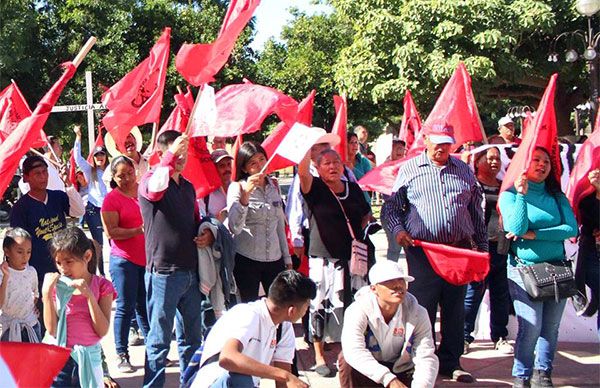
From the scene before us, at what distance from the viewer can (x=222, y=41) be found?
17.2 feet

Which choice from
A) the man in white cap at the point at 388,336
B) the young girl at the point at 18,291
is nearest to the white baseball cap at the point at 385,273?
the man in white cap at the point at 388,336

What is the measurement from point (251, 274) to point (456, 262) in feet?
4.65

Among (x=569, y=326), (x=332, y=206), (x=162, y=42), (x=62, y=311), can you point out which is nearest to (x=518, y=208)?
(x=332, y=206)

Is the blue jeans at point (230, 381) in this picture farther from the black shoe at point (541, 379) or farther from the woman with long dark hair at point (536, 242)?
the black shoe at point (541, 379)

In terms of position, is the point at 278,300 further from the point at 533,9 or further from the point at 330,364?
the point at 533,9

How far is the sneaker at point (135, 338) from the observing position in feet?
21.7

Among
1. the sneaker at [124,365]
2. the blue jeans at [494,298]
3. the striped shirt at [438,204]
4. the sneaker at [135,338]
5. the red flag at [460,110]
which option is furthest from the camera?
the red flag at [460,110]

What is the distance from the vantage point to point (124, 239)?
547 cm

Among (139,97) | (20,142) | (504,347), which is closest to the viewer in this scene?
(20,142)

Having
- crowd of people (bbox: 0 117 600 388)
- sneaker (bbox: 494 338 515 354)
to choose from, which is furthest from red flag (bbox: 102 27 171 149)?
sneaker (bbox: 494 338 515 354)

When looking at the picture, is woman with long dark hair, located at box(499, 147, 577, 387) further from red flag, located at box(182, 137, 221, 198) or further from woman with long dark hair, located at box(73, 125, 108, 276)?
A: woman with long dark hair, located at box(73, 125, 108, 276)

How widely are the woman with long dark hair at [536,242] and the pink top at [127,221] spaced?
8.16 feet

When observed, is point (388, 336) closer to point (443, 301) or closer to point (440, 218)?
point (440, 218)

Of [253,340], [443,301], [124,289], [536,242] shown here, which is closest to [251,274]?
[124,289]
